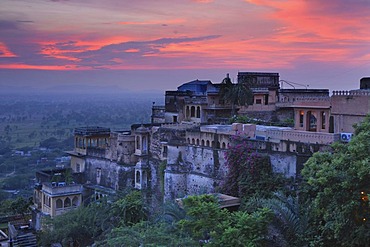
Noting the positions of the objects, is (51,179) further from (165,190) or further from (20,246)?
(165,190)

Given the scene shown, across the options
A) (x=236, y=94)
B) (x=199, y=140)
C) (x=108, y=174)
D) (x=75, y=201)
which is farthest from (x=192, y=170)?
(x=236, y=94)

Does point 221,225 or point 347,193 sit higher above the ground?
point 347,193

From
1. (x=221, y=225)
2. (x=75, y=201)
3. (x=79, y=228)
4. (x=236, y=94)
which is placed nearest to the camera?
(x=221, y=225)

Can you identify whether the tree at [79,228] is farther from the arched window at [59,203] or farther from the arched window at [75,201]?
the arched window at [75,201]

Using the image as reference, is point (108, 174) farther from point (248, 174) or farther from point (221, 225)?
point (221, 225)

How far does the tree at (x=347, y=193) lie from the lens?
16.7 meters

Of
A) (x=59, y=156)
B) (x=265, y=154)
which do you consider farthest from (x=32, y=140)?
(x=265, y=154)

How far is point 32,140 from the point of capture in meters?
128

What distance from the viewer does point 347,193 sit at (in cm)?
1703

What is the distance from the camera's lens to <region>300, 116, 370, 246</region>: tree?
16.7 metres

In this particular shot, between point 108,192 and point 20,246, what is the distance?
23.6 feet

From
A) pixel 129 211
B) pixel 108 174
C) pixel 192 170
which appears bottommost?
pixel 129 211

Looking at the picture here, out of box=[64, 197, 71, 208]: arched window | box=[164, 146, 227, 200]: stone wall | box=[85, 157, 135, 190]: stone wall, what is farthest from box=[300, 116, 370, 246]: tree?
box=[64, 197, 71, 208]: arched window

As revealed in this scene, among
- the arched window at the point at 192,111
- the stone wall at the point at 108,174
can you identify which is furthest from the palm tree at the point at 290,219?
the arched window at the point at 192,111
